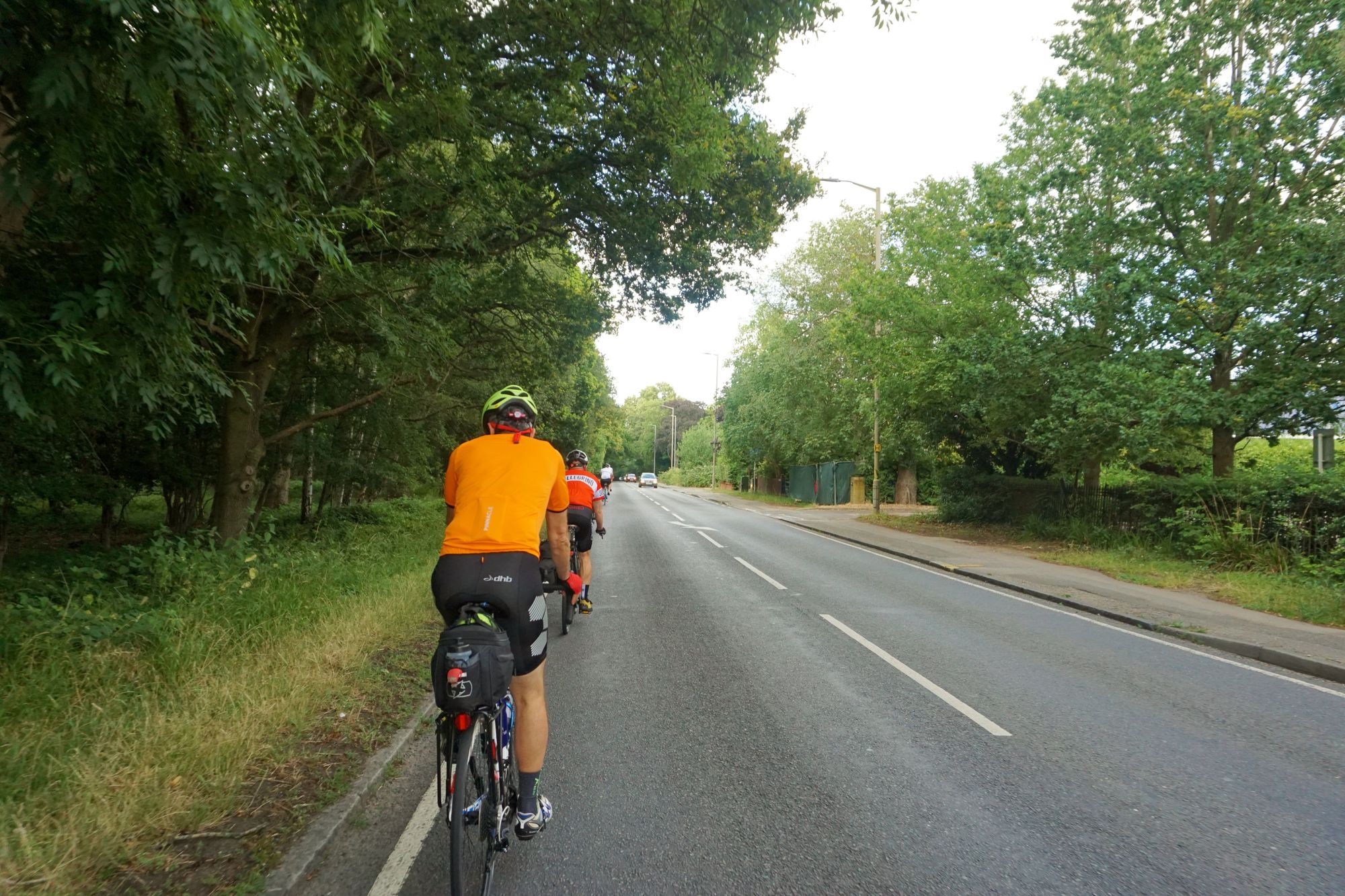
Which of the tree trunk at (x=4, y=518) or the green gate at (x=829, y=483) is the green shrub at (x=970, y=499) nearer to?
the green gate at (x=829, y=483)

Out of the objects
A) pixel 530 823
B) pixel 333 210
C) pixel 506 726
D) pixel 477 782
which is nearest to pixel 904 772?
pixel 530 823

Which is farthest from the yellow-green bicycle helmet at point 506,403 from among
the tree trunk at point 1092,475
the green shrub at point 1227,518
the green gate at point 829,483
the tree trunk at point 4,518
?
the green gate at point 829,483

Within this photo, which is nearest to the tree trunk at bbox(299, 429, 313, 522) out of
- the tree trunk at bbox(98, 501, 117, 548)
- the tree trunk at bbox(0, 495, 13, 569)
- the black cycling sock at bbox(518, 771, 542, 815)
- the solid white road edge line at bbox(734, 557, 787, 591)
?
the tree trunk at bbox(98, 501, 117, 548)

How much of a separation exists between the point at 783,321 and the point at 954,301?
729 inches

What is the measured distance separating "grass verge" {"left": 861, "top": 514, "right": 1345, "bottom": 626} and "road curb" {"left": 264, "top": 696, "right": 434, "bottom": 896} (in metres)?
10.4

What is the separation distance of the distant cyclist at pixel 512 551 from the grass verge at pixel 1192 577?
33.3ft

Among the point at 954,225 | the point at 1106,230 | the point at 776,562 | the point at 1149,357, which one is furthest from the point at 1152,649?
the point at 954,225

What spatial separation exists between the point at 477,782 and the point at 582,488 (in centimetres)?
511

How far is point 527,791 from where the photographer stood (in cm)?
311

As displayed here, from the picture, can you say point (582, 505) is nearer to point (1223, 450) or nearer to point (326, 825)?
→ point (326, 825)

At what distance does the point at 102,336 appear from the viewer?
3.89 m

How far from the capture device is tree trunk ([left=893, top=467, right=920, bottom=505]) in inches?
1366

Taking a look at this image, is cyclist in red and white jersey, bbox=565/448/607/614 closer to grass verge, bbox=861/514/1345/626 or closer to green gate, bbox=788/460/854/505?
grass verge, bbox=861/514/1345/626

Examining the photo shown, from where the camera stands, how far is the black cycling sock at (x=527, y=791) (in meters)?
3.10
